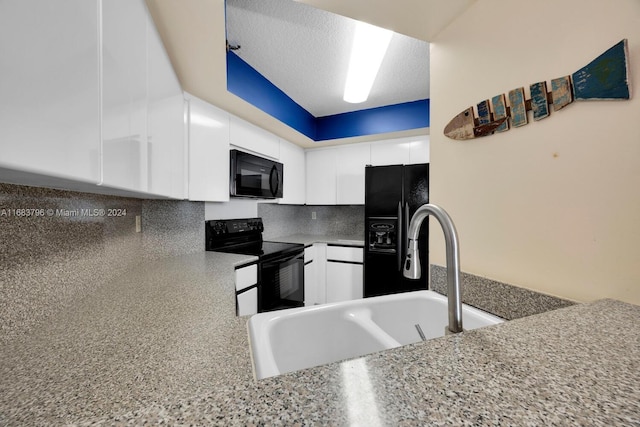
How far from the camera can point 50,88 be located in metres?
0.47

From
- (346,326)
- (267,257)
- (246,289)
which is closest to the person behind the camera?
(346,326)

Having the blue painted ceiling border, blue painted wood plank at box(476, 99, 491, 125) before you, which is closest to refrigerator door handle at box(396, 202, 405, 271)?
the blue painted ceiling border

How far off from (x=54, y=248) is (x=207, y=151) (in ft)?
3.95

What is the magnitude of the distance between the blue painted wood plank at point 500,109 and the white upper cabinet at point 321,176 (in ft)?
8.23

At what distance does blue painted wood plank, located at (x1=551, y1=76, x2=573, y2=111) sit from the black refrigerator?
182 centimetres

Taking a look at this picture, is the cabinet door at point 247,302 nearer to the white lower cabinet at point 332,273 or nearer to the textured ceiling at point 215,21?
the white lower cabinet at point 332,273

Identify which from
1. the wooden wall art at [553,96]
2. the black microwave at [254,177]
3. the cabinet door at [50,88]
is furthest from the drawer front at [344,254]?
the cabinet door at [50,88]

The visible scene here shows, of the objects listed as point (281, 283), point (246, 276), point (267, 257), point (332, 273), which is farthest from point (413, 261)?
point (332, 273)

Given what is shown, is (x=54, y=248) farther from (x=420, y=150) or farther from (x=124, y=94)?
(x=420, y=150)

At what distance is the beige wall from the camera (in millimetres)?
643

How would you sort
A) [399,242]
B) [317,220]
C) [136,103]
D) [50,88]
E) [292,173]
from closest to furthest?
[50,88], [136,103], [399,242], [292,173], [317,220]

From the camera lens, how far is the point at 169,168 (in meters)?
1.42

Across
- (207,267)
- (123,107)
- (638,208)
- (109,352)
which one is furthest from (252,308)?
(638,208)

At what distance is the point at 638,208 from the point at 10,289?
1.73 m
